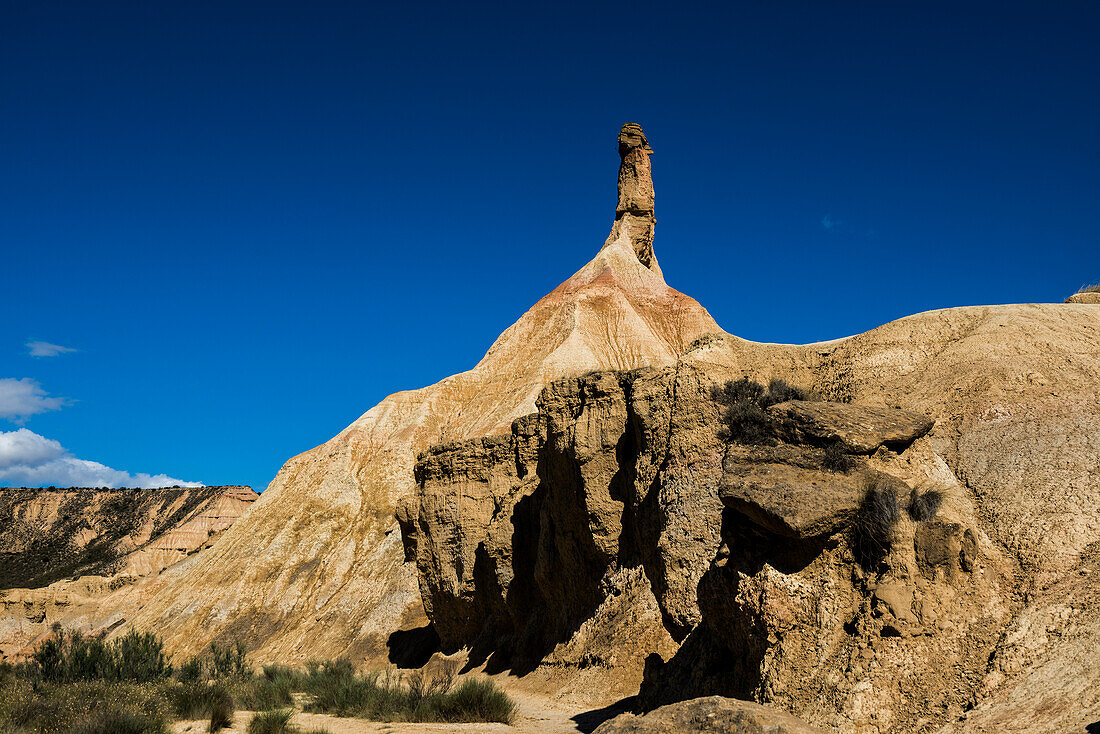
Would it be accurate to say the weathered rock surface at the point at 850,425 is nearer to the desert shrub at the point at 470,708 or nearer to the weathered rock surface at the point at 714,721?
the weathered rock surface at the point at 714,721

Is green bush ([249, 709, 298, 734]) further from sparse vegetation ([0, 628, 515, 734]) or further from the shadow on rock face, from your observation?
the shadow on rock face

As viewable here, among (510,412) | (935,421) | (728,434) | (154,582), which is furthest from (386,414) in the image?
(935,421)

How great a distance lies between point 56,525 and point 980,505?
89.5 metres

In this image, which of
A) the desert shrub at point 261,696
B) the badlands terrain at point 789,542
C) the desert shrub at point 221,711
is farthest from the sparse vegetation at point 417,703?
the desert shrub at point 221,711

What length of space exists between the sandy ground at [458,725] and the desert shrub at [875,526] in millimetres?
6363

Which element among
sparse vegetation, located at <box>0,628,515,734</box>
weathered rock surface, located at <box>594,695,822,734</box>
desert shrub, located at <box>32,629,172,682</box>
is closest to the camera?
weathered rock surface, located at <box>594,695,822,734</box>

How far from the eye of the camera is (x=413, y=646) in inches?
1210

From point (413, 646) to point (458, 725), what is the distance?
60.8 feet

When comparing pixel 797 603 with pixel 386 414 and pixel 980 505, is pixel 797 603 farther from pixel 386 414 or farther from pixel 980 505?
pixel 386 414

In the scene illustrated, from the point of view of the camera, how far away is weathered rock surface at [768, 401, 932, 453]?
10.2 m

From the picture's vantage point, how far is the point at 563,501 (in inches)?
853

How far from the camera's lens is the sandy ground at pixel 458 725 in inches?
503

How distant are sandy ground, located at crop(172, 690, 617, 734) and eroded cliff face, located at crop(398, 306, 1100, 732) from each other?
1396 millimetres

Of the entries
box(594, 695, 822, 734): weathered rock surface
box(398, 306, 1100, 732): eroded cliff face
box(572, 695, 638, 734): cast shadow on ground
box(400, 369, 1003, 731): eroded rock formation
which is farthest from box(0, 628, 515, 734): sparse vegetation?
box(594, 695, 822, 734): weathered rock surface
